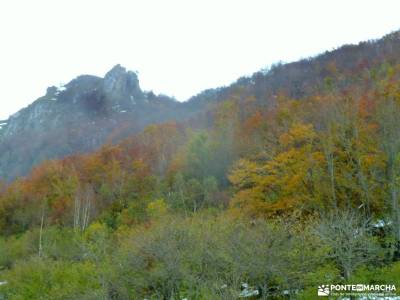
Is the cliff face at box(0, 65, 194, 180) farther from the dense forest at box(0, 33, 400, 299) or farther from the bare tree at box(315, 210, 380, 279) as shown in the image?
the bare tree at box(315, 210, 380, 279)

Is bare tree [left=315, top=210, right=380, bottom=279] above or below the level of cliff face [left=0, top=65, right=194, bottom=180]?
below

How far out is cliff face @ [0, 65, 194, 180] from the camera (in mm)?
107713

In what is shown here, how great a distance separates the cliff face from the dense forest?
153 feet

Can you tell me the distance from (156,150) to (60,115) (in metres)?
78.5

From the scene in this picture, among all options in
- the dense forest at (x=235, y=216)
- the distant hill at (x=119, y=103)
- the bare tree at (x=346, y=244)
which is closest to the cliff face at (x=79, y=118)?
the distant hill at (x=119, y=103)

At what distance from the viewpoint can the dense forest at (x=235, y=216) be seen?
669 inches

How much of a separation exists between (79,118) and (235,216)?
365 feet

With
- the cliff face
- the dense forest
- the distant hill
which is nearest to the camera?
the dense forest

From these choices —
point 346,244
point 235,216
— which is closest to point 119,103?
point 235,216

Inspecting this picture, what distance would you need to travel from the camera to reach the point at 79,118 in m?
128

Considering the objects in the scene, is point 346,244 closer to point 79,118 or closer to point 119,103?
point 79,118

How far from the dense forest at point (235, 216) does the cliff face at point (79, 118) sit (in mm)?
46667

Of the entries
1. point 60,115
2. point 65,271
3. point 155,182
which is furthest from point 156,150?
point 60,115

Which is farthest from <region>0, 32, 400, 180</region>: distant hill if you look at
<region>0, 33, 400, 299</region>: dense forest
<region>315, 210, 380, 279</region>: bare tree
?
<region>315, 210, 380, 279</region>: bare tree
